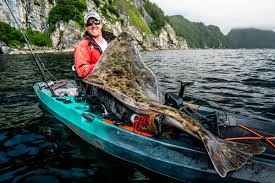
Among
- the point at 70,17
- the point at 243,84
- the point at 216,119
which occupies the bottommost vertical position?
the point at 243,84

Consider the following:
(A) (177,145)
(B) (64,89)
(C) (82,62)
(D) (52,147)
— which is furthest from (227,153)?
(B) (64,89)

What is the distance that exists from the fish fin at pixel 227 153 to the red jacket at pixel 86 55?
3.94 meters

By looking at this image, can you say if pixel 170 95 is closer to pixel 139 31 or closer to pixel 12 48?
pixel 12 48

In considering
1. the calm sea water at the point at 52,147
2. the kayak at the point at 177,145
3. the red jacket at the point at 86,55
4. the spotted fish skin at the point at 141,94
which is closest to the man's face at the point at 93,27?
the red jacket at the point at 86,55

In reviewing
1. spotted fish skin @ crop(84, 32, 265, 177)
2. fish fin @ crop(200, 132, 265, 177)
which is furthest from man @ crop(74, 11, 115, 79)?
fish fin @ crop(200, 132, 265, 177)

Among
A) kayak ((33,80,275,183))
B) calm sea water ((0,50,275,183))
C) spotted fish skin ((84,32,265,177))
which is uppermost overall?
spotted fish skin ((84,32,265,177))

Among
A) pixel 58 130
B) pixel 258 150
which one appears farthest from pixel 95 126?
pixel 258 150

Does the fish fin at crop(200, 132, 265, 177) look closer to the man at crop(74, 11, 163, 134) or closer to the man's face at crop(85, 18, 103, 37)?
the man at crop(74, 11, 163, 134)

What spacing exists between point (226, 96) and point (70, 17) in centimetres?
7375

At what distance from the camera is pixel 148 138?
5.72 meters

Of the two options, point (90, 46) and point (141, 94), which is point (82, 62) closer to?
point (90, 46)

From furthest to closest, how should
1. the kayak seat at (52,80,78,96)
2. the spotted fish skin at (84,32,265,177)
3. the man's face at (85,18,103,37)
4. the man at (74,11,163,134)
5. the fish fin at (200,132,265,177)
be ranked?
the kayak seat at (52,80,78,96), the man's face at (85,18,103,37), the man at (74,11,163,134), the spotted fish skin at (84,32,265,177), the fish fin at (200,132,265,177)

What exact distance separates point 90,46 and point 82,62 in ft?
2.34

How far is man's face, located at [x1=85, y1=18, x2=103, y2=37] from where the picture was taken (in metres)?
8.39
